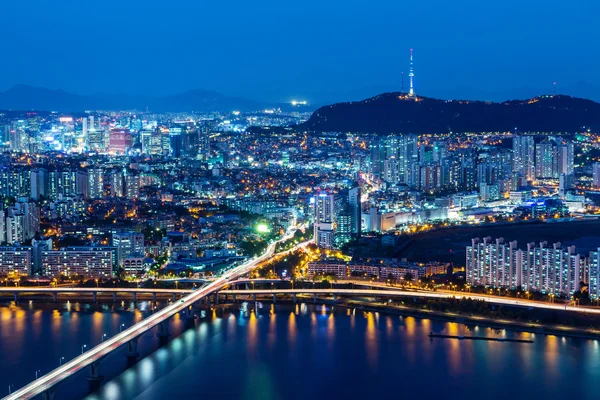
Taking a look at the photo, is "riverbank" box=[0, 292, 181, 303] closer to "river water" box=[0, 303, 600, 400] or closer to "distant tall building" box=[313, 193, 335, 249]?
"river water" box=[0, 303, 600, 400]

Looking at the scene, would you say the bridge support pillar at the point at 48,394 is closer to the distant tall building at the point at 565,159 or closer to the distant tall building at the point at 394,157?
the distant tall building at the point at 394,157

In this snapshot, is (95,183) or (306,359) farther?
(95,183)

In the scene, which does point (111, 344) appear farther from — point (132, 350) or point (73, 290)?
point (73, 290)

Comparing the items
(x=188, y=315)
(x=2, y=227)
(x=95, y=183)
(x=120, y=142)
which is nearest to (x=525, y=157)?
(x=95, y=183)

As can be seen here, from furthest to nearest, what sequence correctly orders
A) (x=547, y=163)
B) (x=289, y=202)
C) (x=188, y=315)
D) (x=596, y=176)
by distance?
(x=547, y=163) < (x=596, y=176) < (x=289, y=202) < (x=188, y=315)

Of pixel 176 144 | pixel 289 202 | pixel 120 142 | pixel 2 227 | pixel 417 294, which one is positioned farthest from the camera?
pixel 120 142
